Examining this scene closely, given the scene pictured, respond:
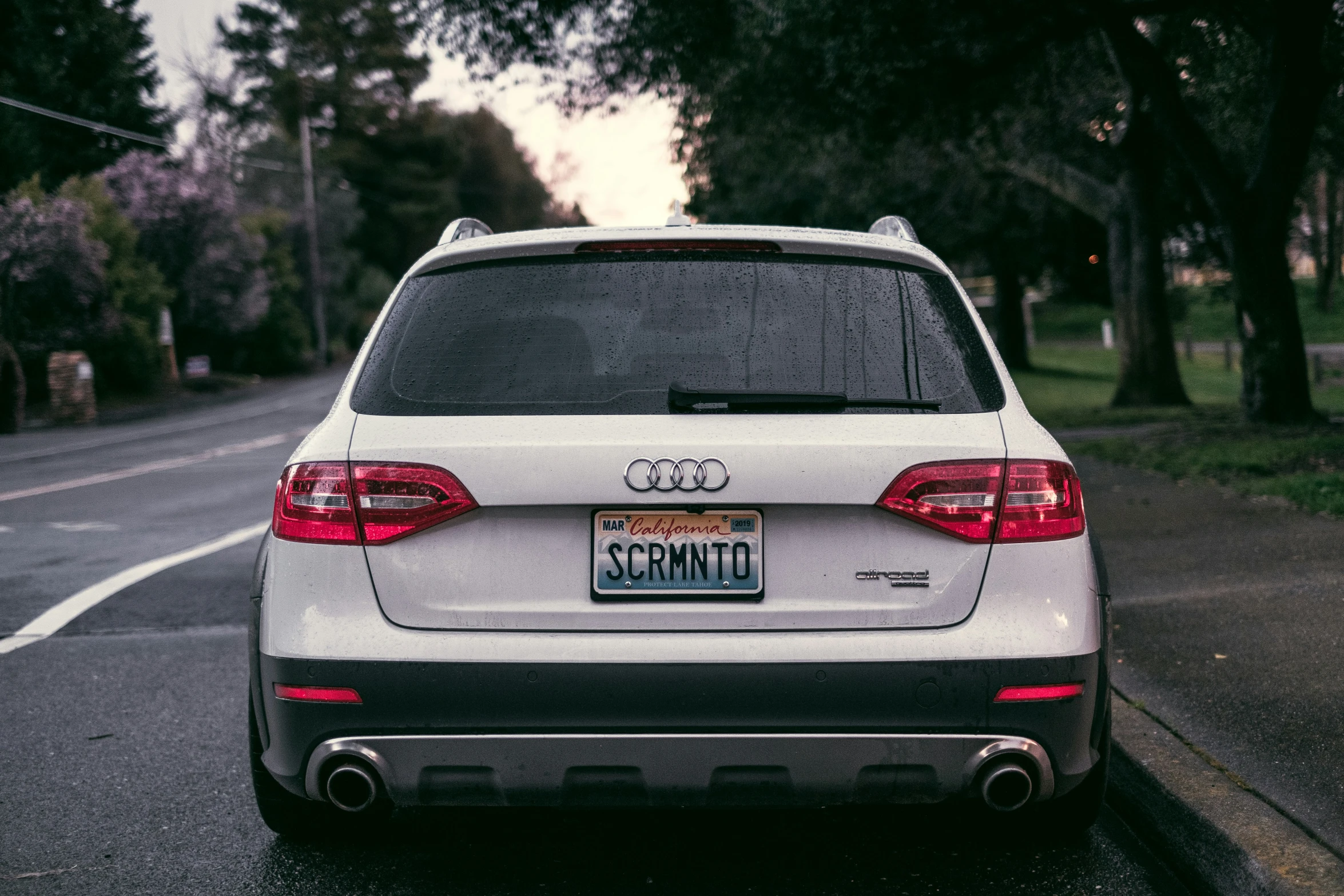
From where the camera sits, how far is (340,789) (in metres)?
3.20

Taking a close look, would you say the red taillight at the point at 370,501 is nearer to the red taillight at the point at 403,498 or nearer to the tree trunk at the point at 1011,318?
the red taillight at the point at 403,498

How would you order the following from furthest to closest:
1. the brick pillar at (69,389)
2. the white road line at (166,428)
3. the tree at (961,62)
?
the brick pillar at (69,389), the white road line at (166,428), the tree at (961,62)

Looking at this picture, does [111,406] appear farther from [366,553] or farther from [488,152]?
[488,152]

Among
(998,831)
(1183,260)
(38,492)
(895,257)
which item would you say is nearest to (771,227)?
(895,257)

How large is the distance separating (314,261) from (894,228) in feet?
166

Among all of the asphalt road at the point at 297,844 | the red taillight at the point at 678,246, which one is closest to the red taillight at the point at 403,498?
the red taillight at the point at 678,246

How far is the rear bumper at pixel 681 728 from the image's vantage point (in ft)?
10.1

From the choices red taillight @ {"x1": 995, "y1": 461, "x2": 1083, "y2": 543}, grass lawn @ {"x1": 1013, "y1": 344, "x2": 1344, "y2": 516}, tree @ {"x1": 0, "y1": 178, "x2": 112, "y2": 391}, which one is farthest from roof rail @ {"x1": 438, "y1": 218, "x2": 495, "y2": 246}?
tree @ {"x1": 0, "y1": 178, "x2": 112, "y2": 391}

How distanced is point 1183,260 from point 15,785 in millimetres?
33928

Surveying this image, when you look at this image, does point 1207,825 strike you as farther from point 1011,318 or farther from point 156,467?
→ point 1011,318

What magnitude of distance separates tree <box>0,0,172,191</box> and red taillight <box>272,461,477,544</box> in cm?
4167

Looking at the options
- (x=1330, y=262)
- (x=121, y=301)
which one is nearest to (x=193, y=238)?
(x=121, y=301)

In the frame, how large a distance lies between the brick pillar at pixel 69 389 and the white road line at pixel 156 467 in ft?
23.5

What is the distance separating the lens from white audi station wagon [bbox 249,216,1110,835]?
308cm
